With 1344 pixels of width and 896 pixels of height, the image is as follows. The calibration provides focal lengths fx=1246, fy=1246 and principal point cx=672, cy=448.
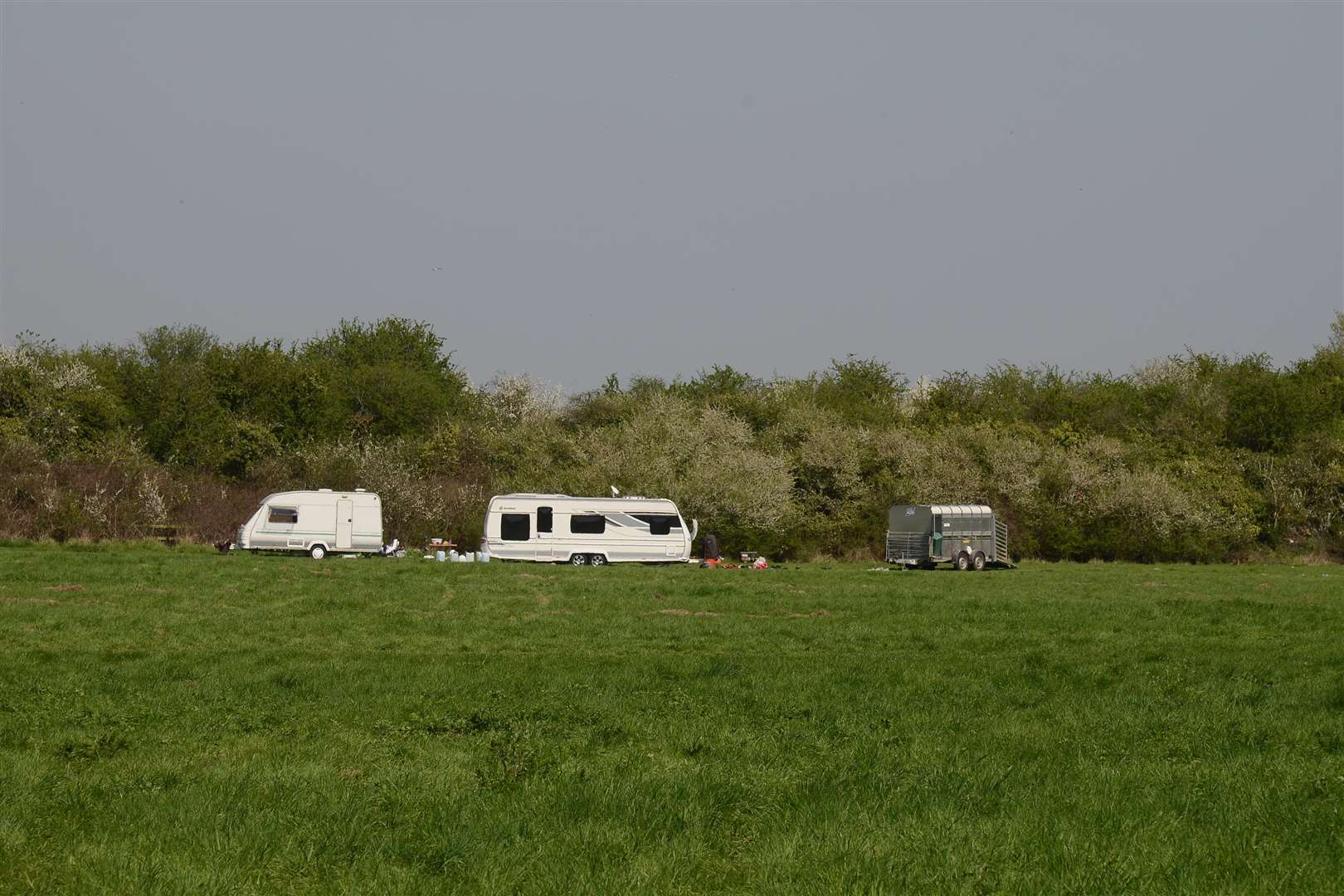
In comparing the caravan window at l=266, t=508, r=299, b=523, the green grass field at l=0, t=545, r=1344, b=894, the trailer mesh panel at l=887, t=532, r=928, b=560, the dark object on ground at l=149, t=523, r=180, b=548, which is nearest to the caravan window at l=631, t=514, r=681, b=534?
the trailer mesh panel at l=887, t=532, r=928, b=560

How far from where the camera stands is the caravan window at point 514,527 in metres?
42.8

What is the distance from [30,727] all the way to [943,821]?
810cm

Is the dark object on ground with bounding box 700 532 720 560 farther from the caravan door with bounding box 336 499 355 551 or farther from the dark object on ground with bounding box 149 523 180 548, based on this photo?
the dark object on ground with bounding box 149 523 180 548

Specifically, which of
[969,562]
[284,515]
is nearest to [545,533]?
[284,515]

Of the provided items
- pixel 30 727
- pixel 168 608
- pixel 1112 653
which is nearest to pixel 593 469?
pixel 168 608

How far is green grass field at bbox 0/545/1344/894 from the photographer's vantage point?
7.05 m

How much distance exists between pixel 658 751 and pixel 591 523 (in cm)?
3272

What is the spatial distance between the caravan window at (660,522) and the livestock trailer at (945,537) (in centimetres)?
873

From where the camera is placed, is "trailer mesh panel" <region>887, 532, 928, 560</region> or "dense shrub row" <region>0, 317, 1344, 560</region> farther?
"dense shrub row" <region>0, 317, 1344, 560</region>

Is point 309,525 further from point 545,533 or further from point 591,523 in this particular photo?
point 591,523

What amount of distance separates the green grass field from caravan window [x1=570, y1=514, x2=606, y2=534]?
20064 mm

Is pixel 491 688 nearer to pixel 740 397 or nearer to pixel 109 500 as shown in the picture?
pixel 109 500

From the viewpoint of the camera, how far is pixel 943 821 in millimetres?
7930

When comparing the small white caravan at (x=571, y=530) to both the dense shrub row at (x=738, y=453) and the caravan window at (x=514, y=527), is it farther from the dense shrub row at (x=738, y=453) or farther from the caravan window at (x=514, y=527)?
the dense shrub row at (x=738, y=453)
